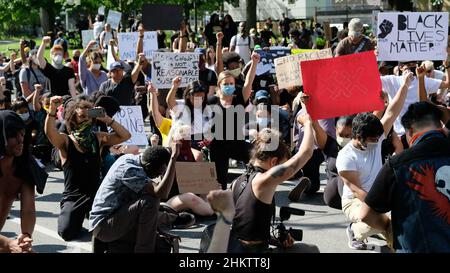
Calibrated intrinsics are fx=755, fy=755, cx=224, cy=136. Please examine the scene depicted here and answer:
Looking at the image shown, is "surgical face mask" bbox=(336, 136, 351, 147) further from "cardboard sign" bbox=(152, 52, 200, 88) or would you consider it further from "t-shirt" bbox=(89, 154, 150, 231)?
"cardboard sign" bbox=(152, 52, 200, 88)

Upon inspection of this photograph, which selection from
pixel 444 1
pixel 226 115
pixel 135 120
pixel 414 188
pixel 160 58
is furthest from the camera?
pixel 444 1

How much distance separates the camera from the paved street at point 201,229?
7238mm

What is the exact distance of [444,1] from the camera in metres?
25.0

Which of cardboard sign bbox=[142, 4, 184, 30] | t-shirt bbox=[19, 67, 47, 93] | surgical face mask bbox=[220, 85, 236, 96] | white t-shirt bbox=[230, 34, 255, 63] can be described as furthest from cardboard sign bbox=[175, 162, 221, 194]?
white t-shirt bbox=[230, 34, 255, 63]

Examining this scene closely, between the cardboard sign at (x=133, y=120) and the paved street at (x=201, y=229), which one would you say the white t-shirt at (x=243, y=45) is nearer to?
the cardboard sign at (x=133, y=120)

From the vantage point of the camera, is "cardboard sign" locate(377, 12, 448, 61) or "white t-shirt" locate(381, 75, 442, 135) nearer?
"white t-shirt" locate(381, 75, 442, 135)

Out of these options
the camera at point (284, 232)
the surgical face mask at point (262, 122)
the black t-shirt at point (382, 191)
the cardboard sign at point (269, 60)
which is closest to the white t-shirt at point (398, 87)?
the surgical face mask at point (262, 122)

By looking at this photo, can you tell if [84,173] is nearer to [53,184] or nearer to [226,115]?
[226,115]

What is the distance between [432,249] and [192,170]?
3680 millimetres

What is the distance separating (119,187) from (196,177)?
161cm

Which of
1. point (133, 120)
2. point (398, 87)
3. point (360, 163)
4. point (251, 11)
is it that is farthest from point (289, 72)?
point (251, 11)

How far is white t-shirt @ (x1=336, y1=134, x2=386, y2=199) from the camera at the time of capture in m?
6.63

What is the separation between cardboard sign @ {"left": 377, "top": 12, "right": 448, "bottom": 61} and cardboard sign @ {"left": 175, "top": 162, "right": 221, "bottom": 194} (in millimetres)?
3169
